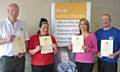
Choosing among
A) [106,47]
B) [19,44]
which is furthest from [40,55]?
[106,47]

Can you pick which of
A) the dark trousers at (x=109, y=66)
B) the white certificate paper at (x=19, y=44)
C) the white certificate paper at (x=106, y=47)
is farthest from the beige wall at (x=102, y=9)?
the white certificate paper at (x=19, y=44)

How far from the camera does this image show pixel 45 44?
3.20 m

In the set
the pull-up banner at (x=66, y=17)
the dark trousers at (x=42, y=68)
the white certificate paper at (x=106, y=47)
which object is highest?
the pull-up banner at (x=66, y=17)

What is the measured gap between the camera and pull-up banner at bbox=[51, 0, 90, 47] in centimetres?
359

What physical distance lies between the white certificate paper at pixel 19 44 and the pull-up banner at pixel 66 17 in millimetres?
709

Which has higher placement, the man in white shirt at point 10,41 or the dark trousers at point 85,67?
the man in white shirt at point 10,41

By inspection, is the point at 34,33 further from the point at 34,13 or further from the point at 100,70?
the point at 100,70

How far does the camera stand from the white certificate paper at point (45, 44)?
125 inches

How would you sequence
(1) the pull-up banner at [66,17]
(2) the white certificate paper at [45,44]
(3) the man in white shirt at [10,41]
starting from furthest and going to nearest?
1. (1) the pull-up banner at [66,17]
2. (2) the white certificate paper at [45,44]
3. (3) the man in white shirt at [10,41]

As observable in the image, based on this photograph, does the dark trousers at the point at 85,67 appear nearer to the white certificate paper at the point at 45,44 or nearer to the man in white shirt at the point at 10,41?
the white certificate paper at the point at 45,44

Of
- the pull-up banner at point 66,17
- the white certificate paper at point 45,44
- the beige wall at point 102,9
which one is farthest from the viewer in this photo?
the beige wall at point 102,9

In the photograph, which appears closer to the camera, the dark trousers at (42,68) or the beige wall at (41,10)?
the dark trousers at (42,68)

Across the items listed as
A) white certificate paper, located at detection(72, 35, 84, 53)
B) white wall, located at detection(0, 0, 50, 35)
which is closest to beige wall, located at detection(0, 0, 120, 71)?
white wall, located at detection(0, 0, 50, 35)

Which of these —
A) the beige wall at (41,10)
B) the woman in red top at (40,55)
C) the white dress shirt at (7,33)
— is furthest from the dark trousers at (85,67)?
the white dress shirt at (7,33)
